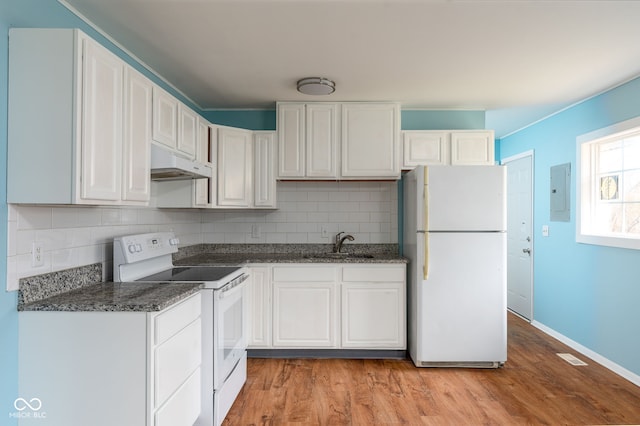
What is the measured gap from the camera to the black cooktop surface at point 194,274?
7.91 ft

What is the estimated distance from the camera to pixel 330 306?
10.7 ft

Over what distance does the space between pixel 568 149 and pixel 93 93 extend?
4.15 m

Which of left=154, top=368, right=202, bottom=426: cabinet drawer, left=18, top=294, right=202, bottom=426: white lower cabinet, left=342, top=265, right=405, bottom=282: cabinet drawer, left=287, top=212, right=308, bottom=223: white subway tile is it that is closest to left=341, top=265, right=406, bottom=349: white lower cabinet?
left=342, top=265, right=405, bottom=282: cabinet drawer

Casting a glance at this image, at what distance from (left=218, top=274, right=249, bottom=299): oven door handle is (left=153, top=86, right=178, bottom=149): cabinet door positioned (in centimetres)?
104

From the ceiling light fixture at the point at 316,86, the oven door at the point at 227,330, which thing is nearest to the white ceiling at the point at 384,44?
the ceiling light fixture at the point at 316,86

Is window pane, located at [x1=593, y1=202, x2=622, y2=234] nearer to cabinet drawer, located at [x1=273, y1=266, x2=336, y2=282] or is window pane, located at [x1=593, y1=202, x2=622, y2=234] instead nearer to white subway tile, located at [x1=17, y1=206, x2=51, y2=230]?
cabinet drawer, located at [x1=273, y1=266, x2=336, y2=282]

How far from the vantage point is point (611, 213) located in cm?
327

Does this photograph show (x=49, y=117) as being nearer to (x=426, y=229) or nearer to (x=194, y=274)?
(x=194, y=274)

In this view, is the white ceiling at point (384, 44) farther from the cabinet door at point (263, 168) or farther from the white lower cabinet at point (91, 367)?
the white lower cabinet at point (91, 367)

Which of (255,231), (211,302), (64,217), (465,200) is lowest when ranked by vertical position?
(211,302)

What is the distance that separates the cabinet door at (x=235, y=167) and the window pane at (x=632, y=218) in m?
3.35

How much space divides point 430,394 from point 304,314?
121 centimetres

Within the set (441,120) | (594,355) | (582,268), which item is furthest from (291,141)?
(594,355)

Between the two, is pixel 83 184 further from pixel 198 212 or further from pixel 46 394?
pixel 198 212
